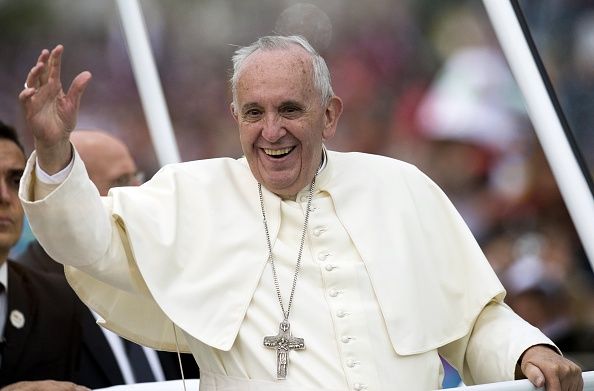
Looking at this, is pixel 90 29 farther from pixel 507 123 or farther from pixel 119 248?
pixel 119 248

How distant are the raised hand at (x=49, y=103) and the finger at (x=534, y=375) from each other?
140 centimetres

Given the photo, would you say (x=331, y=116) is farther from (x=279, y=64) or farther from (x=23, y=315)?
(x=23, y=315)

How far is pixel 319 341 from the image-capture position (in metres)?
3.57

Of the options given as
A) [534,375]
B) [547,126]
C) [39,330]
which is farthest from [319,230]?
[547,126]

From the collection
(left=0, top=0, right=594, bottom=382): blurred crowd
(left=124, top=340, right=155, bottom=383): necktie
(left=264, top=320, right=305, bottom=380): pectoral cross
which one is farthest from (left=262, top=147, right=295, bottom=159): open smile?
(left=0, top=0, right=594, bottom=382): blurred crowd

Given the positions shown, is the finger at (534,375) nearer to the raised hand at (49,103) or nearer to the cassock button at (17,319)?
the raised hand at (49,103)

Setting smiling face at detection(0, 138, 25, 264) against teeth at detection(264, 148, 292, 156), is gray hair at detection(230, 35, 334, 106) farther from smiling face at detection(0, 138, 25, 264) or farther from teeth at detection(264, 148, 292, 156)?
smiling face at detection(0, 138, 25, 264)

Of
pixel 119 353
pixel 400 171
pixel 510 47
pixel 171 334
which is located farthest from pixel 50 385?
pixel 510 47

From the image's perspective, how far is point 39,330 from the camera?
5.06 meters

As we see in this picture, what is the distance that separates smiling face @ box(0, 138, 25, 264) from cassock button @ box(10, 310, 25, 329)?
0.71ft

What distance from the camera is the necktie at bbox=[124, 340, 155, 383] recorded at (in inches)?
221

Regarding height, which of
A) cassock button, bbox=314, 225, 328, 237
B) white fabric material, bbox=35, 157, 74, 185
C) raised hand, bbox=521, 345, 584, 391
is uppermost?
white fabric material, bbox=35, 157, 74, 185

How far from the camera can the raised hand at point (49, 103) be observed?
3.09 m

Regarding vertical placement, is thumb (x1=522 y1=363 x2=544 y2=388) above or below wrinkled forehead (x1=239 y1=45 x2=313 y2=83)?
below
